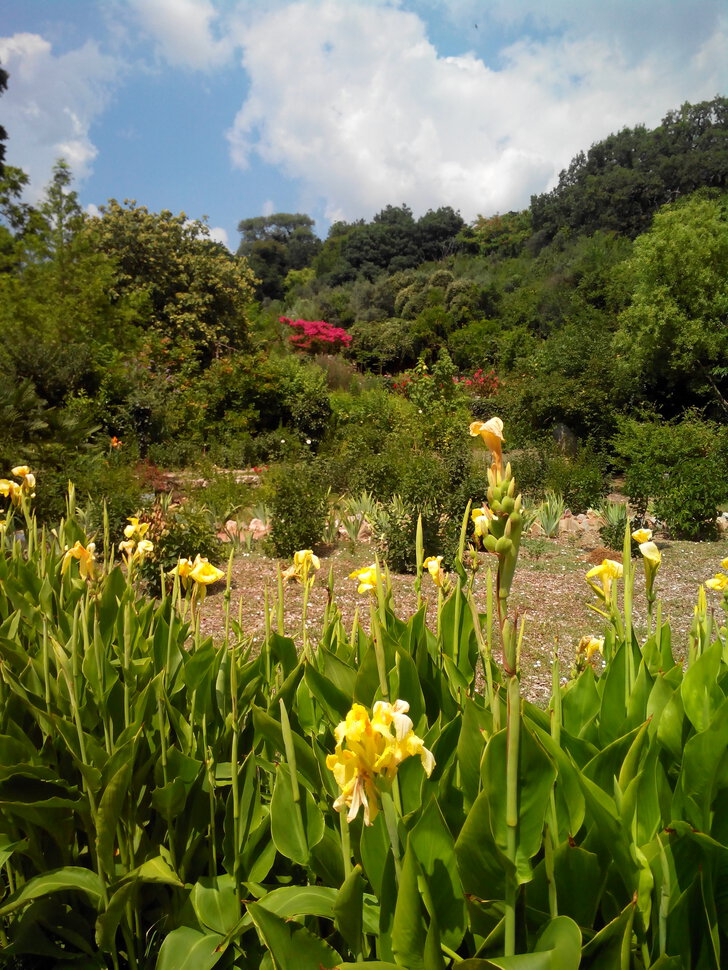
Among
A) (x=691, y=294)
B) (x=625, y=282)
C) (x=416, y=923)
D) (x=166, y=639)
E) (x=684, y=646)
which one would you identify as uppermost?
(x=625, y=282)

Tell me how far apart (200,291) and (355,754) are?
43.8 feet

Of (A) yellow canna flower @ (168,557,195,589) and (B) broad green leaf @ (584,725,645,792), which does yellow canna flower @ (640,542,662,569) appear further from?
(A) yellow canna flower @ (168,557,195,589)

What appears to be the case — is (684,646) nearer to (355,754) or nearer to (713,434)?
(355,754)

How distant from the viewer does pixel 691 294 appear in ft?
33.3

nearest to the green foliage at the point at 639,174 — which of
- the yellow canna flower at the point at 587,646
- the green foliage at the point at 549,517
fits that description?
the green foliage at the point at 549,517

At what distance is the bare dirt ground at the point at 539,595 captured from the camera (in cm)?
342

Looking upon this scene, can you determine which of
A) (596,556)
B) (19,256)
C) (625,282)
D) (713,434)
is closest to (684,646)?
(596,556)

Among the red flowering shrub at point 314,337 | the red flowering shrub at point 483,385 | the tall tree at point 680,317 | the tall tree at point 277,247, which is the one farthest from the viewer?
the tall tree at point 277,247

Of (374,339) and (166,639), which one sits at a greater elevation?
(374,339)

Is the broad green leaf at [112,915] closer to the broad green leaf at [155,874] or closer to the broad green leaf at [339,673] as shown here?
the broad green leaf at [155,874]

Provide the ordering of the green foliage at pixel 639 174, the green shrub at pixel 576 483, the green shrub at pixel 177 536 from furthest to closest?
1. the green foliage at pixel 639 174
2. the green shrub at pixel 576 483
3. the green shrub at pixel 177 536

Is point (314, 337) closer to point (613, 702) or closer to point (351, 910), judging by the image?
point (613, 702)

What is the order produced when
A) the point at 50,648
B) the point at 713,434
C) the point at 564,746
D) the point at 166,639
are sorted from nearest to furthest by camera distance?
the point at 564,746 < the point at 50,648 < the point at 166,639 < the point at 713,434

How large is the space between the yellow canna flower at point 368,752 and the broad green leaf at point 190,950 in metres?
0.40
